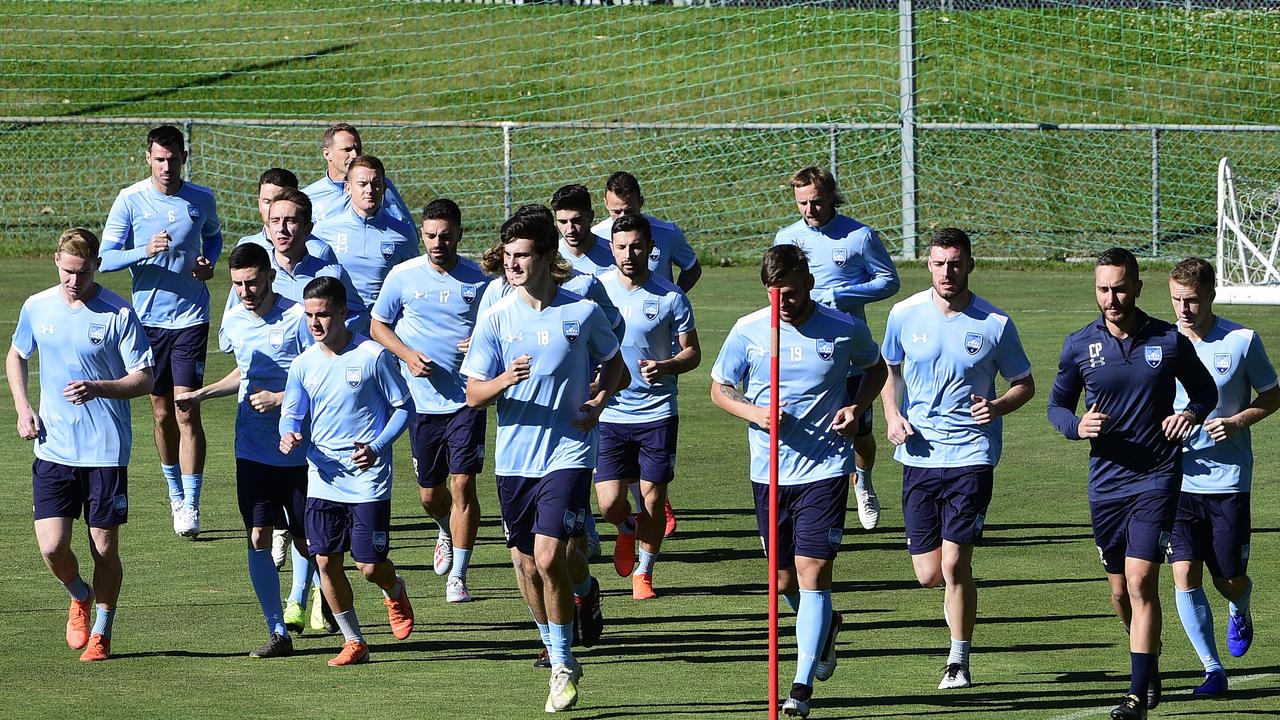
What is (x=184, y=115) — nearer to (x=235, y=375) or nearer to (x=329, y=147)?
(x=329, y=147)

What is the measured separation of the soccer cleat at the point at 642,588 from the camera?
10898mm

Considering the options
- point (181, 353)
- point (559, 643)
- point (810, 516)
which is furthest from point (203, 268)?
point (810, 516)

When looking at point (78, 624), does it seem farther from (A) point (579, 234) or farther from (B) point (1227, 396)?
(B) point (1227, 396)

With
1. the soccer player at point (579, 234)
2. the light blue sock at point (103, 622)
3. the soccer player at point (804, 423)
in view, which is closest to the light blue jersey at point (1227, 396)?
the soccer player at point (804, 423)

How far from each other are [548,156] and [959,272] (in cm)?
2318

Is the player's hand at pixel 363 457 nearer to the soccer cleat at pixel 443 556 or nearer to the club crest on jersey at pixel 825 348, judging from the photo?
the club crest on jersey at pixel 825 348

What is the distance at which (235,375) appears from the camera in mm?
10016

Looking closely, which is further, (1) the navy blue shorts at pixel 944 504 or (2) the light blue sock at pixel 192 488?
(2) the light blue sock at pixel 192 488

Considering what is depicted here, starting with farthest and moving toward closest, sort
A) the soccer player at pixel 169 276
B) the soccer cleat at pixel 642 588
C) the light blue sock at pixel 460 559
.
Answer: the soccer player at pixel 169 276 < the soccer cleat at pixel 642 588 < the light blue sock at pixel 460 559

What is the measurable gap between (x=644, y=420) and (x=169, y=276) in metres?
3.85

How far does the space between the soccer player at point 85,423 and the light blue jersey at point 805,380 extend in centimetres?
297

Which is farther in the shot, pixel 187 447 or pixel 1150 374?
pixel 187 447

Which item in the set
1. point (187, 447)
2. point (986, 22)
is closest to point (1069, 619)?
point (187, 447)

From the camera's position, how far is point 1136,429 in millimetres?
8391
